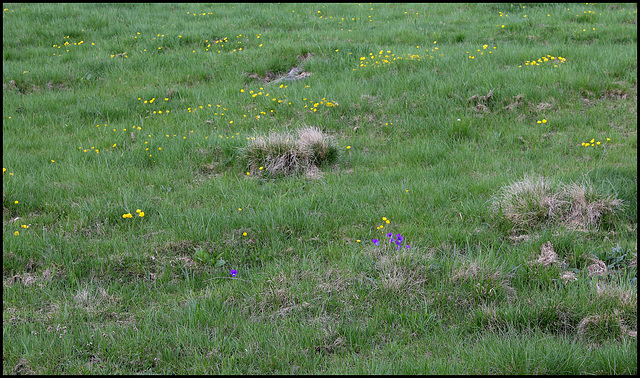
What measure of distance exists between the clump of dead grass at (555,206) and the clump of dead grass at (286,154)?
2363 mm

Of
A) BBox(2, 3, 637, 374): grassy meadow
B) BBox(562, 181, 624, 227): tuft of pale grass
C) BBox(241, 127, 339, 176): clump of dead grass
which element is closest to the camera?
BBox(2, 3, 637, 374): grassy meadow

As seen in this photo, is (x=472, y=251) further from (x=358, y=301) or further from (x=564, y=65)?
(x=564, y=65)

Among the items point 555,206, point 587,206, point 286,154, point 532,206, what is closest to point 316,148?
point 286,154

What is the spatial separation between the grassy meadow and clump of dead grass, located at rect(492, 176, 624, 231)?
3cm

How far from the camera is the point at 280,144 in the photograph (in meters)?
6.29

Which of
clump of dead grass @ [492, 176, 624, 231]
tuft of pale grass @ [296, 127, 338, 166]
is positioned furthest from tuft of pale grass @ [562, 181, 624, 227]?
tuft of pale grass @ [296, 127, 338, 166]

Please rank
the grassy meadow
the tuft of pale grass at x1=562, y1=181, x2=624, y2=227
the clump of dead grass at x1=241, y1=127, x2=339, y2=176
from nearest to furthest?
the grassy meadow < the tuft of pale grass at x1=562, y1=181, x2=624, y2=227 < the clump of dead grass at x1=241, y1=127, x2=339, y2=176

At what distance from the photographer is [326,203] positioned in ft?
17.6

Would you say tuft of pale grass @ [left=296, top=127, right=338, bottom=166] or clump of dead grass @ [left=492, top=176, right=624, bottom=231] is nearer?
clump of dead grass @ [left=492, top=176, right=624, bottom=231]

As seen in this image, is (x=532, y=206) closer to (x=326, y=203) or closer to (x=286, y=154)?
(x=326, y=203)

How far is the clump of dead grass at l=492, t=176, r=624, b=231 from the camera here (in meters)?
4.79

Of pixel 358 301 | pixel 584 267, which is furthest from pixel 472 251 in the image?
pixel 358 301

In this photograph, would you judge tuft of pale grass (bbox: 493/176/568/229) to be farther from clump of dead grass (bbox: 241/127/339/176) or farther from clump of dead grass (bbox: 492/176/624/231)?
clump of dead grass (bbox: 241/127/339/176)

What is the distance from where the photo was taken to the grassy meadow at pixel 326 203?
3371mm
